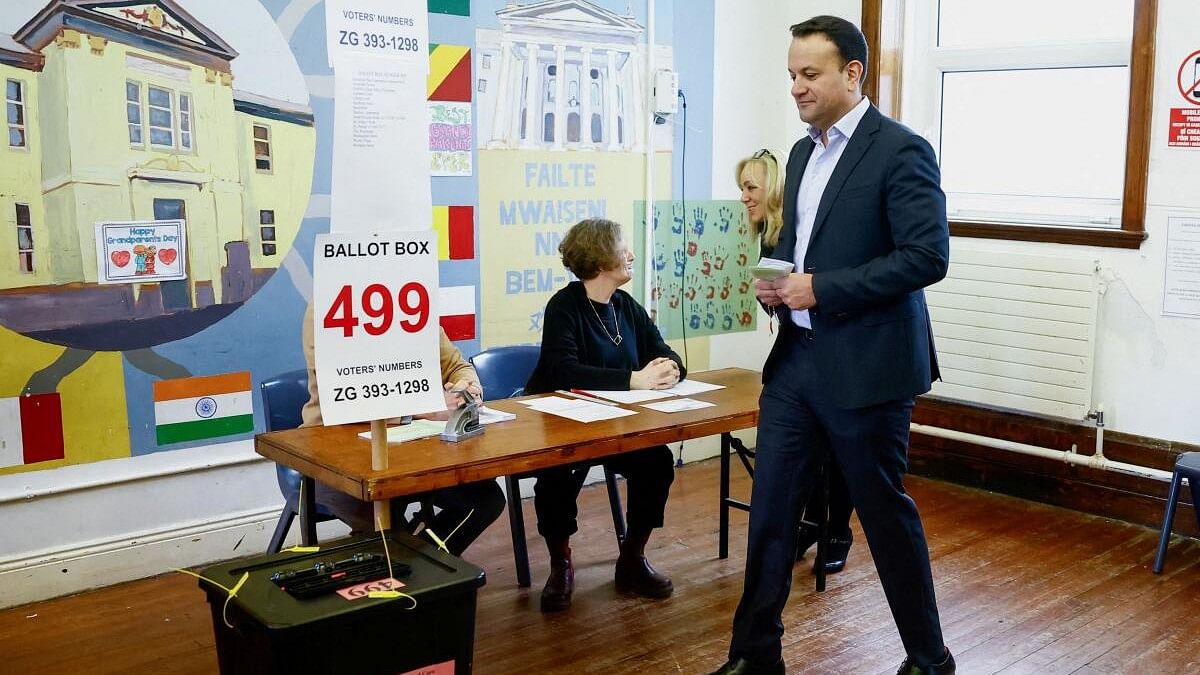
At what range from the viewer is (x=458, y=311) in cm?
464

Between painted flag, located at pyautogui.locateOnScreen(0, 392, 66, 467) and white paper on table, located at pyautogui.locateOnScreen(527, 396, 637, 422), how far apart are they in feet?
5.01

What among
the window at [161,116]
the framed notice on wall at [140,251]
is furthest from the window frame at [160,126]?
the framed notice on wall at [140,251]

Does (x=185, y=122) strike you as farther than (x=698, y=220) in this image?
No

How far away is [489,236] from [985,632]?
236cm

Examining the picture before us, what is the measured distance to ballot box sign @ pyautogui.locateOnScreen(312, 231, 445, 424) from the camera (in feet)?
7.92

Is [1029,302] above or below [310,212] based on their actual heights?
below

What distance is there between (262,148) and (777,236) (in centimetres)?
176

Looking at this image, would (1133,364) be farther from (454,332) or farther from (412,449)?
(412,449)

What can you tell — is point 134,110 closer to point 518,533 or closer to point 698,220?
point 518,533

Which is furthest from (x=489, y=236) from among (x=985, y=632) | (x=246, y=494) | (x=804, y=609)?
(x=985, y=632)

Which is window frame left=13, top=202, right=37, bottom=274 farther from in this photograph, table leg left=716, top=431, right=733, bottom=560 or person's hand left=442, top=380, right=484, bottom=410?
table leg left=716, top=431, right=733, bottom=560

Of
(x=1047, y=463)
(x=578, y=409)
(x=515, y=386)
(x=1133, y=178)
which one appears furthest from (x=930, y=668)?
(x=1133, y=178)

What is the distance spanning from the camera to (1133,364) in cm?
461

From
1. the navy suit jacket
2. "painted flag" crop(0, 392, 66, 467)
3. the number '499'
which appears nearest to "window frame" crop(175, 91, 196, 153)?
"painted flag" crop(0, 392, 66, 467)
